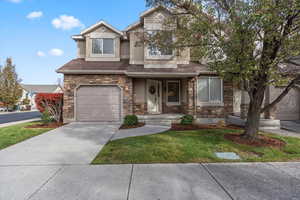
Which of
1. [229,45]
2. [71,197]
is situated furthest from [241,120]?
[71,197]

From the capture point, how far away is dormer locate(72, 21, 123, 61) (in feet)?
35.1

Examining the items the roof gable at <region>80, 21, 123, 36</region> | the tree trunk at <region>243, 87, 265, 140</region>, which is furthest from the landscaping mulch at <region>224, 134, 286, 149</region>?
the roof gable at <region>80, 21, 123, 36</region>

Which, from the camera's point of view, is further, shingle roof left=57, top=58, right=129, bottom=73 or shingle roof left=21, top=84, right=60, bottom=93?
shingle roof left=21, top=84, right=60, bottom=93

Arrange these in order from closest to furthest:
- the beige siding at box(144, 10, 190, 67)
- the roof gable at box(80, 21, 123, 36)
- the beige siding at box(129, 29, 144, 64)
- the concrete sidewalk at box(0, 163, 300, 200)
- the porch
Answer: the concrete sidewalk at box(0, 163, 300, 200), the beige siding at box(144, 10, 190, 67), the porch, the beige siding at box(129, 29, 144, 64), the roof gable at box(80, 21, 123, 36)

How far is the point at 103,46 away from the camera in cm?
1086

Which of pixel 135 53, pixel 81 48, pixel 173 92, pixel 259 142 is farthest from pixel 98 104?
pixel 259 142

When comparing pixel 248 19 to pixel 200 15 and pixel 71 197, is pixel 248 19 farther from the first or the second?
pixel 71 197

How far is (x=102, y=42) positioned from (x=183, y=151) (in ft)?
32.0

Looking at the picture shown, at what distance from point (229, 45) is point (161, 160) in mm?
4177

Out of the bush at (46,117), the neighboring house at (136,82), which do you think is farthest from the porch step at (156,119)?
the bush at (46,117)

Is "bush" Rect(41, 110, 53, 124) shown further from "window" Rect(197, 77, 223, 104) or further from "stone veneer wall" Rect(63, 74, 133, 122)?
"window" Rect(197, 77, 223, 104)

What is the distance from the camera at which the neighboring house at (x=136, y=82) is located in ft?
31.0

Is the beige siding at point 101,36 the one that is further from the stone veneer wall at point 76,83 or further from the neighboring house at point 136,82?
the stone veneer wall at point 76,83

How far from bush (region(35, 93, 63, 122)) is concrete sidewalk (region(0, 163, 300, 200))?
6604 millimetres
